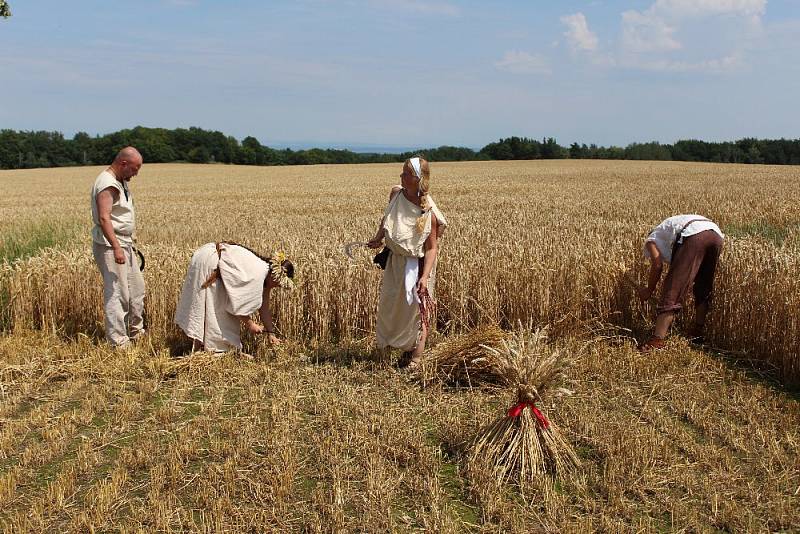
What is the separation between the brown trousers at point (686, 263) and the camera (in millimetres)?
6094

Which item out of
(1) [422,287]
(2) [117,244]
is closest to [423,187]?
(1) [422,287]

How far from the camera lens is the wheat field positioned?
141 inches

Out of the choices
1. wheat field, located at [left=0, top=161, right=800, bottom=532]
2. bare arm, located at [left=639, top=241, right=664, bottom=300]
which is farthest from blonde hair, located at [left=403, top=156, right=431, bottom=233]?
bare arm, located at [left=639, top=241, right=664, bottom=300]

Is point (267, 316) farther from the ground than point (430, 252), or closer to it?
closer to it

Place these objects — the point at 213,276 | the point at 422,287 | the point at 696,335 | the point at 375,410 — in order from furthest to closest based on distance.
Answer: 1. the point at 696,335
2. the point at 213,276
3. the point at 422,287
4. the point at 375,410

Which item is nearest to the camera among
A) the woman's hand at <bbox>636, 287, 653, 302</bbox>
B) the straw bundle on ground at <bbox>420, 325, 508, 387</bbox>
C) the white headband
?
the white headband

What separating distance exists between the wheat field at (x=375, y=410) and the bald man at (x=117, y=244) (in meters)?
0.34

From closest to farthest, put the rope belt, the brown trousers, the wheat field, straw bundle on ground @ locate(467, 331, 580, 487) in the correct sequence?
the wheat field < straw bundle on ground @ locate(467, 331, 580, 487) < the rope belt < the brown trousers

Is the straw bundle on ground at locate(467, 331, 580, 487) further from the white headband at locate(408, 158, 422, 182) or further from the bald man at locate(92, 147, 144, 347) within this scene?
the bald man at locate(92, 147, 144, 347)

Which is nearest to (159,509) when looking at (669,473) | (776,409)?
(669,473)

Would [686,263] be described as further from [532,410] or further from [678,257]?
[532,410]

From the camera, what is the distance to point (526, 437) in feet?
12.9

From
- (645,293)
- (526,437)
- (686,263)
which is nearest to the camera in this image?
(526,437)

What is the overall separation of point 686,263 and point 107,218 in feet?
18.9
